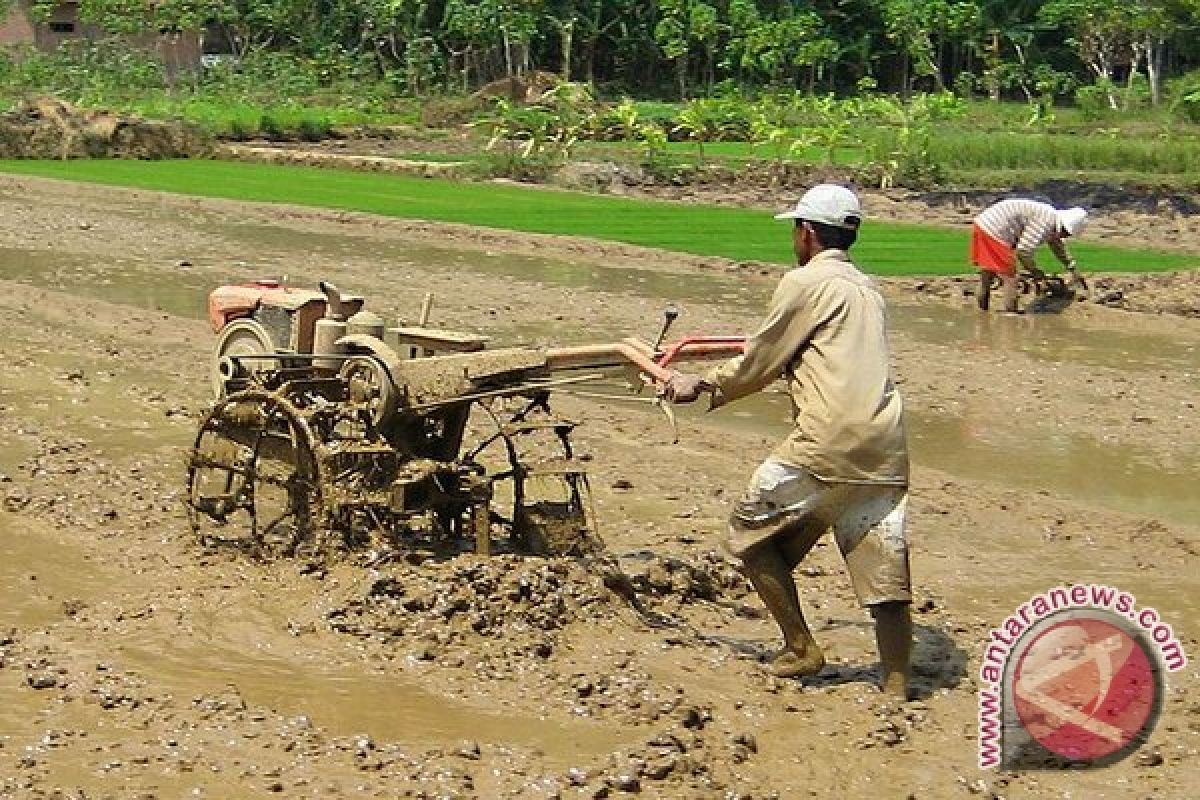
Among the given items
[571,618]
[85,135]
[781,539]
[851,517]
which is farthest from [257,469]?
[85,135]

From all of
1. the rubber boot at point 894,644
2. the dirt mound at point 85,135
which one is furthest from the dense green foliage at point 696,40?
the rubber boot at point 894,644

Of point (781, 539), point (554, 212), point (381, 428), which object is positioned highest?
point (381, 428)

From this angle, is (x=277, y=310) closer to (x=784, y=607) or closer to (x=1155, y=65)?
(x=784, y=607)

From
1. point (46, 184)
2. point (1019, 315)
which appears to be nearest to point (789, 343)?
point (1019, 315)

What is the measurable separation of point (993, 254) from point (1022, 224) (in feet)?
1.21

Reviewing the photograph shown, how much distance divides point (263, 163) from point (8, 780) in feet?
89.3

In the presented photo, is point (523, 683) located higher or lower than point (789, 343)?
lower

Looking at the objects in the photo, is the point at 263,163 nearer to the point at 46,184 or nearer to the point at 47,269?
the point at 46,184

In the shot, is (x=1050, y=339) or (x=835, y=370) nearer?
(x=835, y=370)

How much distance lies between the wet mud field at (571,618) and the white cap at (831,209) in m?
1.54

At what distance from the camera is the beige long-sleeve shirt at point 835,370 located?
5633 mm

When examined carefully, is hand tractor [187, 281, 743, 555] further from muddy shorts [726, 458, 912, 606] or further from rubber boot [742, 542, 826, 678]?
rubber boot [742, 542, 826, 678]

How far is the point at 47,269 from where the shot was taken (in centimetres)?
1698

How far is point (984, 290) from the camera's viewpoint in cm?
1597
